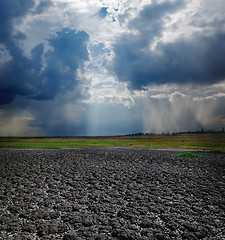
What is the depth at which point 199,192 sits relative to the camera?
401 inches

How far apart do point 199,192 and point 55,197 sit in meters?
7.94

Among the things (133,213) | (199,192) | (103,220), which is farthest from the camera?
(199,192)

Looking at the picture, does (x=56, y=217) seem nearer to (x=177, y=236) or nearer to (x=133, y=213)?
(x=133, y=213)

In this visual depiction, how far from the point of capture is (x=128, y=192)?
32.4ft

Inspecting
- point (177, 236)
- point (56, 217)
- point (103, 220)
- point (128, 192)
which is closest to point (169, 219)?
point (177, 236)

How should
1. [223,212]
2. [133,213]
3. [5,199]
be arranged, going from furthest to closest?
[5,199], [223,212], [133,213]

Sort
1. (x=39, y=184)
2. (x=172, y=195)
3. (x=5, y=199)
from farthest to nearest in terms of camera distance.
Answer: (x=39, y=184)
(x=172, y=195)
(x=5, y=199)

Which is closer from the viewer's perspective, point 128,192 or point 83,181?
point 128,192

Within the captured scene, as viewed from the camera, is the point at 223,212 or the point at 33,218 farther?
the point at 223,212

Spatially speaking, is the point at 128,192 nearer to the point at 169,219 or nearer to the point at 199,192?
the point at 169,219

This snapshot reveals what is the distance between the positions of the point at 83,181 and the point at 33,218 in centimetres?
554

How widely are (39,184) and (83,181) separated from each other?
2798mm

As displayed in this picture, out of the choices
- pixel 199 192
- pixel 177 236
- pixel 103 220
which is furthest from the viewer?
pixel 199 192

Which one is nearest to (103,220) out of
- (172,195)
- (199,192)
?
(172,195)
